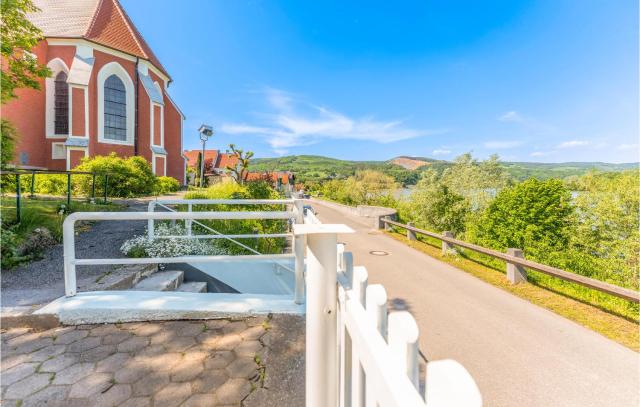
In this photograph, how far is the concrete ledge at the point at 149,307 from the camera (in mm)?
2295

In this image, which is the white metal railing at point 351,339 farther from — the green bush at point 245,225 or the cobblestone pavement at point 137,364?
the green bush at point 245,225

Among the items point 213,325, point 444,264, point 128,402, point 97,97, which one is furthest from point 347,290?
point 97,97

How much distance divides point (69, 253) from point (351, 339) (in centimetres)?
272

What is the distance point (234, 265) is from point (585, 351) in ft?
14.6

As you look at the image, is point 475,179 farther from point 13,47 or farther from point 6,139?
point 13,47

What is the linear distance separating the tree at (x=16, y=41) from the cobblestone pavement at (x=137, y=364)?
7.97m

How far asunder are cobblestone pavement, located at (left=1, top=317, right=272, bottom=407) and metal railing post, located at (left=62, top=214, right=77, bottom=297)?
0.39 m

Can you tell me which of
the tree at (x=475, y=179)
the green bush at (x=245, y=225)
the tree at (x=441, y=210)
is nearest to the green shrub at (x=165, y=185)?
the green bush at (x=245, y=225)

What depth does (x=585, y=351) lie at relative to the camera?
3062mm

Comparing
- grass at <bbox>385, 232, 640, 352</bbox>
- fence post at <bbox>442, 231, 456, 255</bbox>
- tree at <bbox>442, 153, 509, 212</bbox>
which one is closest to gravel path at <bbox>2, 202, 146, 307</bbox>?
grass at <bbox>385, 232, 640, 352</bbox>

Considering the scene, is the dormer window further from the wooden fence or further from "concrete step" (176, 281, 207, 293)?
the wooden fence

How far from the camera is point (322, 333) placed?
99cm

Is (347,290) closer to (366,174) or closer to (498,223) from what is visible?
(498,223)

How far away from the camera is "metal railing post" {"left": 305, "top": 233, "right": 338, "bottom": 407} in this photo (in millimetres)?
976
